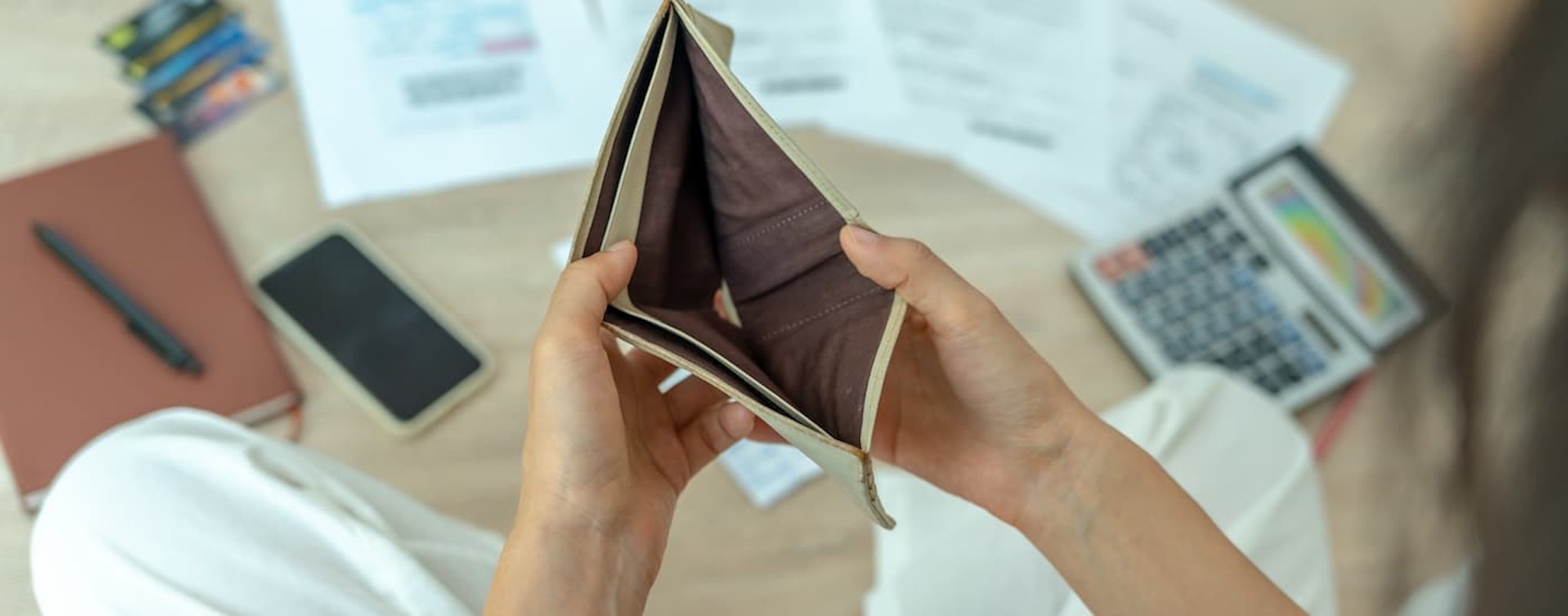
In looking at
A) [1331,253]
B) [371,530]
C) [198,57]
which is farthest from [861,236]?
[198,57]

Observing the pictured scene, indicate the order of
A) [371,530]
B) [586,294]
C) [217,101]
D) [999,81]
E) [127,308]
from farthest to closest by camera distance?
[999,81]
[217,101]
[127,308]
[371,530]
[586,294]

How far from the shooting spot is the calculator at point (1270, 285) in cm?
79

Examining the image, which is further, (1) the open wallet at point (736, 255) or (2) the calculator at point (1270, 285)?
(2) the calculator at point (1270, 285)

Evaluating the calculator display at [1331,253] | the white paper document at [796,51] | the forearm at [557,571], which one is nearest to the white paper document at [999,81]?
the white paper document at [796,51]

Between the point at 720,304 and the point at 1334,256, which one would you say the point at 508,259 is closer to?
the point at 720,304

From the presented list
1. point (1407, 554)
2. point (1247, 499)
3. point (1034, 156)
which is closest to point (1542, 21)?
point (1407, 554)

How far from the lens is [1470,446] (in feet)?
1.01

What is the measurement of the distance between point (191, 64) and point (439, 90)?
18 cm

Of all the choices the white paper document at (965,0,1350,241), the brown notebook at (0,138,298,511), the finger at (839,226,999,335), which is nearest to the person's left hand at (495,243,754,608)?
the finger at (839,226,999,335)

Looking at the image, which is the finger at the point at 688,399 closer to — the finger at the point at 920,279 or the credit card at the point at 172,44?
the finger at the point at 920,279

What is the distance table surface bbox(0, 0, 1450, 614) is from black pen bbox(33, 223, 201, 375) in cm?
7

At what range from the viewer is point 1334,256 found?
0.81 metres

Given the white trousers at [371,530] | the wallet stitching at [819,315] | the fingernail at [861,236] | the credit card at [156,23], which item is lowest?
the white trousers at [371,530]

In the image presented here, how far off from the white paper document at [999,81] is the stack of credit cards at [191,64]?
44cm
